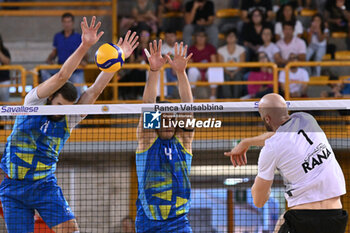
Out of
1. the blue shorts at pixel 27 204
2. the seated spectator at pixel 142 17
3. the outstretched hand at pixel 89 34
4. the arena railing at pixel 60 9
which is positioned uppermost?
the arena railing at pixel 60 9

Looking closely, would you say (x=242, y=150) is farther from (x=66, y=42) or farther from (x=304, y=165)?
(x=66, y=42)

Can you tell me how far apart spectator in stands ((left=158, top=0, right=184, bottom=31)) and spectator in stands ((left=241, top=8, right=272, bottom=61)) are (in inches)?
74.1

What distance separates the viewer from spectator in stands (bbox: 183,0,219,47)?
13961mm

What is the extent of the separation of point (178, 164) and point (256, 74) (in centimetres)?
592

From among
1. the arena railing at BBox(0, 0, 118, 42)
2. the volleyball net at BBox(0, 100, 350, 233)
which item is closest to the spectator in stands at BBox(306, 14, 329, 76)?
the volleyball net at BBox(0, 100, 350, 233)

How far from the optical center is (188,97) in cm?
725

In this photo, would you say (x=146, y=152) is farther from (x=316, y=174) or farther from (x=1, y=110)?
(x=316, y=174)

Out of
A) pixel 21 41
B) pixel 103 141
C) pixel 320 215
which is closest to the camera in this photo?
pixel 320 215

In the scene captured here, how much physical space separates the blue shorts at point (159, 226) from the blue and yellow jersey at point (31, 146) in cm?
128

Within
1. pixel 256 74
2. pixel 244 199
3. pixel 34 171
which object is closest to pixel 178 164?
pixel 34 171

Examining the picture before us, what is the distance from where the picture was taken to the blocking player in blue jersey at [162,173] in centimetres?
701

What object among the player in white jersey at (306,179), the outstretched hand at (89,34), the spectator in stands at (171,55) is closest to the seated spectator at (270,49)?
the spectator in stands at (171,55)

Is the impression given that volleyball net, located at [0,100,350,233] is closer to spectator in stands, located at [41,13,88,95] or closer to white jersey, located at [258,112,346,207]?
spectator in stands, located at [41,13,88,95]

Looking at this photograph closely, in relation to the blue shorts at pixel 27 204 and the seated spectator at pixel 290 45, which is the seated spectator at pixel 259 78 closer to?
the seated spectator at pixel 290 45
